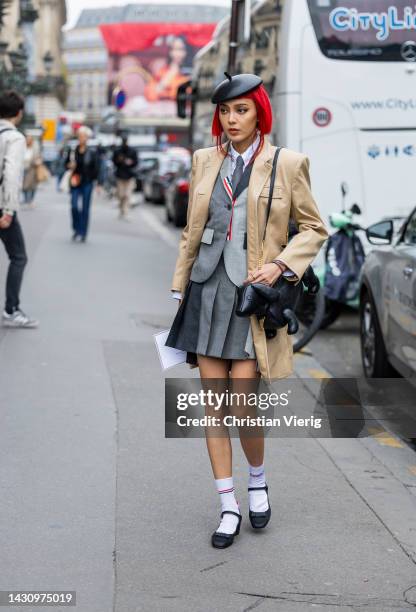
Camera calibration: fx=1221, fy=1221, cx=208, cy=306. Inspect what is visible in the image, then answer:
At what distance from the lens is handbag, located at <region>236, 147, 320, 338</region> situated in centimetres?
465

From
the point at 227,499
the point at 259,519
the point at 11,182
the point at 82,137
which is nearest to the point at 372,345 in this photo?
the point at 11,182

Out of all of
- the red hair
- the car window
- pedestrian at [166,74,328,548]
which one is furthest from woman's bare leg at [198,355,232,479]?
the car window

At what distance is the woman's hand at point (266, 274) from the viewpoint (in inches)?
184

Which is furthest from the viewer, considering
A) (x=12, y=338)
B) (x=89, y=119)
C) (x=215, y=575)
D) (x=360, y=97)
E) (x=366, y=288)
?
(x=89, y=119)

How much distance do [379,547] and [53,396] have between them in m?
3.15

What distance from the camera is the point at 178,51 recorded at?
→ 106938mm

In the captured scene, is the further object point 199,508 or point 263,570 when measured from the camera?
point 199,508

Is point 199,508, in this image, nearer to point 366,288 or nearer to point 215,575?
point 215,575

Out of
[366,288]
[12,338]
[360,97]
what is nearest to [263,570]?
[366,288]

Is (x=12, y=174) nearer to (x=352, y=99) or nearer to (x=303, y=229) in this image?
(x=352, y=99)

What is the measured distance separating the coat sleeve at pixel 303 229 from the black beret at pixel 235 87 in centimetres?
35

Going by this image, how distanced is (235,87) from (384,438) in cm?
293

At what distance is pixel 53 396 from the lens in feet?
24.7

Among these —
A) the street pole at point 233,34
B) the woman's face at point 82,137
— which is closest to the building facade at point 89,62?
the woman's face at point 82,137
